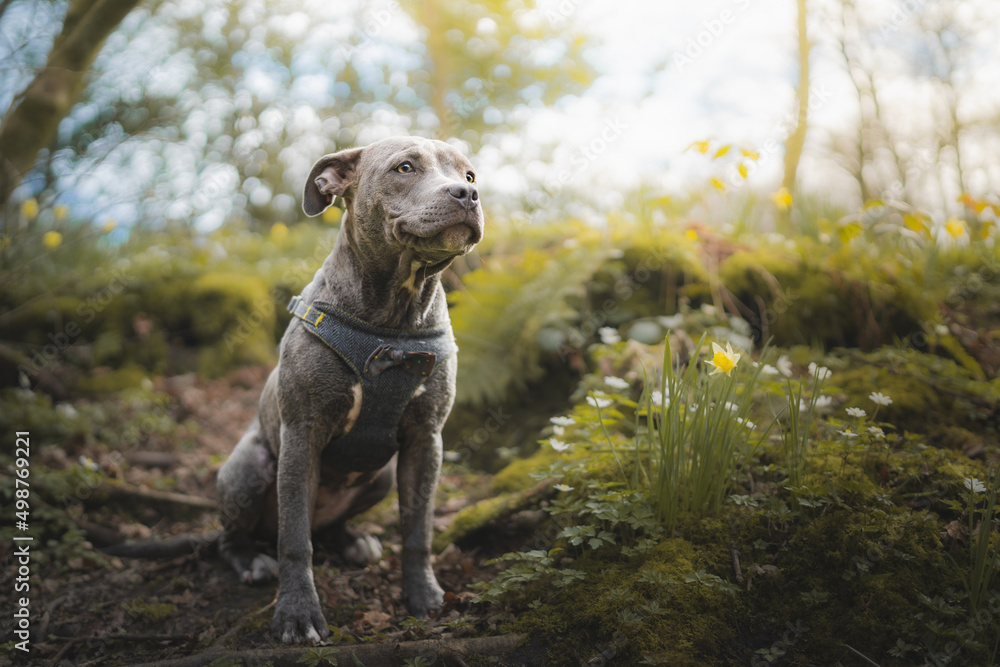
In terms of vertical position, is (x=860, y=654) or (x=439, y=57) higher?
(x=439, y=57)

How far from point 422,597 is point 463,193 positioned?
1.92 m

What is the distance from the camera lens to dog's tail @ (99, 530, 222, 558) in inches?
138

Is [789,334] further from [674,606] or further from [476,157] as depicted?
[476,157]

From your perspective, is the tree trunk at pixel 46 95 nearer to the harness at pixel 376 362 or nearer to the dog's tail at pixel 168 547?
the dog's tail at pixel 168 547

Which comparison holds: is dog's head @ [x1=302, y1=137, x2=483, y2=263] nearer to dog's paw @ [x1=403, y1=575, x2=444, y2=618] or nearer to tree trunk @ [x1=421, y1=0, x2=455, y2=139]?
dog's paw @ [x1=403, y1=575, x2=444, y2=618]

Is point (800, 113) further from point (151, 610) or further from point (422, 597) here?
point (151, 610)

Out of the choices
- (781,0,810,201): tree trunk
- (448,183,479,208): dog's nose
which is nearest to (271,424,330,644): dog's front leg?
(448,183,479,208): dog's nose

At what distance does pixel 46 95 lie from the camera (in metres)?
4.30

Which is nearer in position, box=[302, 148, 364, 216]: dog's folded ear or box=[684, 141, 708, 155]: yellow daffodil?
box=[302, 148, 364, 216]: dog's folded ear

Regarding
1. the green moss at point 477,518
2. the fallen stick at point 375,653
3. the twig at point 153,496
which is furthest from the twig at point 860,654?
the twig at point 153,496

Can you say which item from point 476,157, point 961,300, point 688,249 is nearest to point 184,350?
point 476,157

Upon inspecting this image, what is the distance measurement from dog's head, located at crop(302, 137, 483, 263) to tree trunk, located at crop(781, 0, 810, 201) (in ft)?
21.1

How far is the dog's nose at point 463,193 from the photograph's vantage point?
2387 mm

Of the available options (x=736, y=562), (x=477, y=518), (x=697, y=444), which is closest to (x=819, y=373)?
(x=697, y=444)
